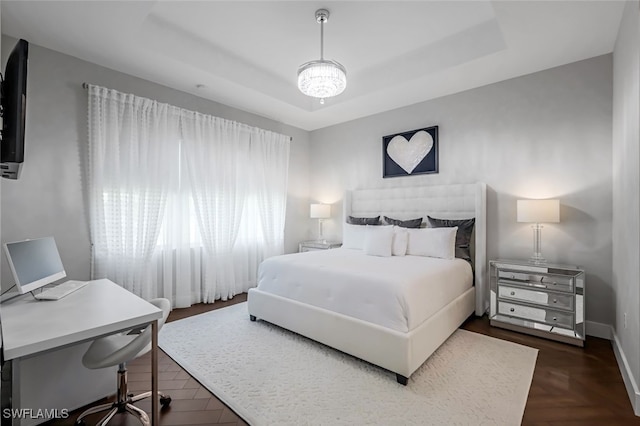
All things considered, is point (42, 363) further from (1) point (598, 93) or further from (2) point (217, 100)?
(1) point (598, 93)

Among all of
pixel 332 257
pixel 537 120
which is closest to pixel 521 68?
pixel 537 120

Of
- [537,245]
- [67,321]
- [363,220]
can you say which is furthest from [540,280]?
[67,321]

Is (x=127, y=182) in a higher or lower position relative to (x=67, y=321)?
higher

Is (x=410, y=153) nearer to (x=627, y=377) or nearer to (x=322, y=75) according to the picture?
(x=322, y=75)

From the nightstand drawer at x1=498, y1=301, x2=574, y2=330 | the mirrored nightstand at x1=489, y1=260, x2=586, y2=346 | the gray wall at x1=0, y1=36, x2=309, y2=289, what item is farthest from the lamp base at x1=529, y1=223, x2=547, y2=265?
→ the gray wall at x1=0, y1=36, x2=309, y2=289

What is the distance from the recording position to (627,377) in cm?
209

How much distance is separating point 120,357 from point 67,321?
333mm

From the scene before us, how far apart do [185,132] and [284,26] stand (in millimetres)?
1827

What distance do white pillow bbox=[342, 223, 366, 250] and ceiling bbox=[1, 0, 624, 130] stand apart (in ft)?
5.87

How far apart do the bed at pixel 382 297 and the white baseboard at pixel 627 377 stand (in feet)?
3.67

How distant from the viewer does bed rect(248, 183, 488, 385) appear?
2.21m

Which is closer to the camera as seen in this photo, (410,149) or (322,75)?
(322,75)

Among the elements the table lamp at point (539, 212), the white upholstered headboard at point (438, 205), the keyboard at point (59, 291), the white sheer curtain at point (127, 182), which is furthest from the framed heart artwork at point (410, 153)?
the keyboard at point (59, 291)

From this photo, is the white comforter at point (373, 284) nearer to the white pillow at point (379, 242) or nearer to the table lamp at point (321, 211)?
the white pillow at point (379, 242)
